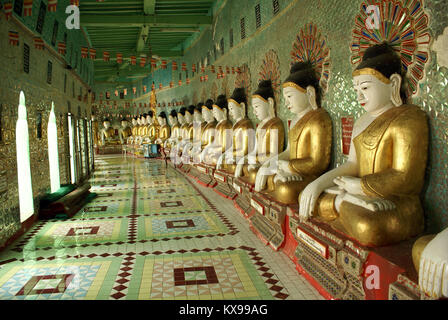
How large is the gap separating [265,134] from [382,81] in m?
2.67

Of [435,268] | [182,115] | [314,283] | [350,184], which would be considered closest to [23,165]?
[314,283]

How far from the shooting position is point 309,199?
3.03 metres

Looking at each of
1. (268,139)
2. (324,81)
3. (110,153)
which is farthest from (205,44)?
(110,153)

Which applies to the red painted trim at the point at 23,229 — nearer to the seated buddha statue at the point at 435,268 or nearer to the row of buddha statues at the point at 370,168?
the row of buddha statues at the point at 370,168

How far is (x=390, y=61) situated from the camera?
2.81 meters

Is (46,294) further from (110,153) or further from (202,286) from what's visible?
(110,153)

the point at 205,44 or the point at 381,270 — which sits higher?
the point at 205,44

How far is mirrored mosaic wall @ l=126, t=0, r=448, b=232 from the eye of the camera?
8.36 ft

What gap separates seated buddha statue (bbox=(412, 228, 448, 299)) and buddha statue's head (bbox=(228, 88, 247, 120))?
17.2 feet

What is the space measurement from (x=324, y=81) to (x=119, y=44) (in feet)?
37.7

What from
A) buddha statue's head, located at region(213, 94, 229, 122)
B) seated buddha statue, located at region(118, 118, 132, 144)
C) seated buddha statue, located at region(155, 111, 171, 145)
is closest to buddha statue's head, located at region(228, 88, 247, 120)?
buddha statue's head, located at region(213, 94, 229, 122)

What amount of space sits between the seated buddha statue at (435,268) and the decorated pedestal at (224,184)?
3.99 m

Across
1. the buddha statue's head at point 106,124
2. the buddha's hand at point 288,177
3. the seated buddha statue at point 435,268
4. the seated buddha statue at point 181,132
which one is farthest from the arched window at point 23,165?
the buddha statue's head at point 106,124

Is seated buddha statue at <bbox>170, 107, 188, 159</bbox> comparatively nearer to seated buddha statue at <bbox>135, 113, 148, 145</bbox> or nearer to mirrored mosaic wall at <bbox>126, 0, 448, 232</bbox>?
mirrored mosaic wall at <bbox>126, 0, 448, 232</bbox>
